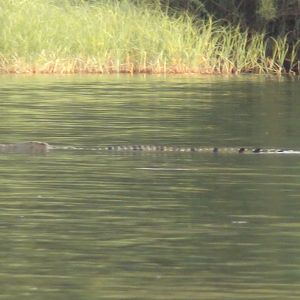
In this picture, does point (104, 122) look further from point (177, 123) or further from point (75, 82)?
point (75, 82)

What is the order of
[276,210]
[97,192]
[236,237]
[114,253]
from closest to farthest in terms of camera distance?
[114,253] < [236,237] < [276,210] < [97,192]

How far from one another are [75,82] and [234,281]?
24.0 meters

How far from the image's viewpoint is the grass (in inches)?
1398

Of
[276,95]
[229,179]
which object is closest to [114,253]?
[229,179]

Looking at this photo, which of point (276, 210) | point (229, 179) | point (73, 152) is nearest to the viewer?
point (276, 210)

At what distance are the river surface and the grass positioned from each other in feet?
47.8

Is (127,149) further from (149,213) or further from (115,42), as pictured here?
(115,42)

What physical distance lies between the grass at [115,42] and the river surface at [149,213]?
47.8 feet

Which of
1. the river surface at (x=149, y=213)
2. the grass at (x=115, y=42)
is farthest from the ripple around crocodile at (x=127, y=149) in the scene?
the grass at (x=115, y=42)

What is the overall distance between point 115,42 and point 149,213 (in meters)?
26.5

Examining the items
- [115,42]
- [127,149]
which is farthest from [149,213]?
[115,42]

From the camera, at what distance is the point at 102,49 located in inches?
1430

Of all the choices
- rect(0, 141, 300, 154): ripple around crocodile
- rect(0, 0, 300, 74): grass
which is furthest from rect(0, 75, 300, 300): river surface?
rect(0, 0, 300, 74): grass

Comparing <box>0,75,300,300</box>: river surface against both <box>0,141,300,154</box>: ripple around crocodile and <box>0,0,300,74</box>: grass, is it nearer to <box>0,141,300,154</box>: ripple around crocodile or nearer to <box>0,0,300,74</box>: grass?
<box>0,141,300,154</box>: ripple around crocodile
